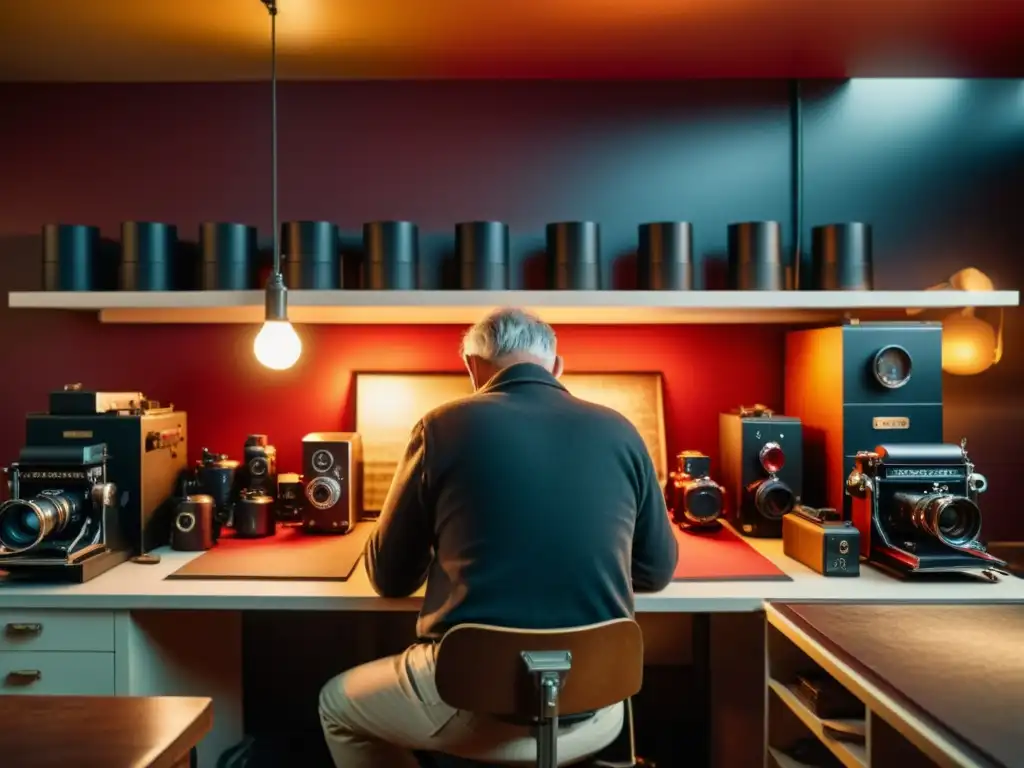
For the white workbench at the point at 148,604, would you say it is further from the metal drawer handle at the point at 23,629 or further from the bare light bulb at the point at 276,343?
the bare light bulb at the point at 276,343

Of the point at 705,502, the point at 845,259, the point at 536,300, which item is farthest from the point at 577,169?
the point at 705,502

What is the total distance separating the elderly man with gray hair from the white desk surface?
9 cm

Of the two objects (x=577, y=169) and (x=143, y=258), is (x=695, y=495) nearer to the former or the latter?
(x=577, y=169)

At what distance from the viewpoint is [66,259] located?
2.41 m

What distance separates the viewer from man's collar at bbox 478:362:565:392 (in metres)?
1.73

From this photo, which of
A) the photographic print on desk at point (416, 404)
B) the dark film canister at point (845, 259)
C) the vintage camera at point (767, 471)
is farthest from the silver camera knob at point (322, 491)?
the dark film canister at point (845, 259)

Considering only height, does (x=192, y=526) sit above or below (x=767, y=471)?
below

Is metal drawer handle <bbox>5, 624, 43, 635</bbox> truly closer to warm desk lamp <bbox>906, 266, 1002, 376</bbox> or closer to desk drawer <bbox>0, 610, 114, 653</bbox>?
desk drawer <bbox>0, 610, 114, 653</bbox>

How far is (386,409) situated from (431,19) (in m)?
1.19

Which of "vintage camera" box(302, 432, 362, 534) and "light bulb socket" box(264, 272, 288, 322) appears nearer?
"light bulb socket" box(264, 272, 288, 322)

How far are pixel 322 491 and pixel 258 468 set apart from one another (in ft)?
0.78

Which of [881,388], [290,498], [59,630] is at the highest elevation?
[881,388]

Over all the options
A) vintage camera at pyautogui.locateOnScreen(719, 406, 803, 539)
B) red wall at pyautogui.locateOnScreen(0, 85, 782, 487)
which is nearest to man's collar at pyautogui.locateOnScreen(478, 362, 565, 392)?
vintage camera at pyautogui.locateOnScreen(719, 406, 803, 539)

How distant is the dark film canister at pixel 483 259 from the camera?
236 cm
